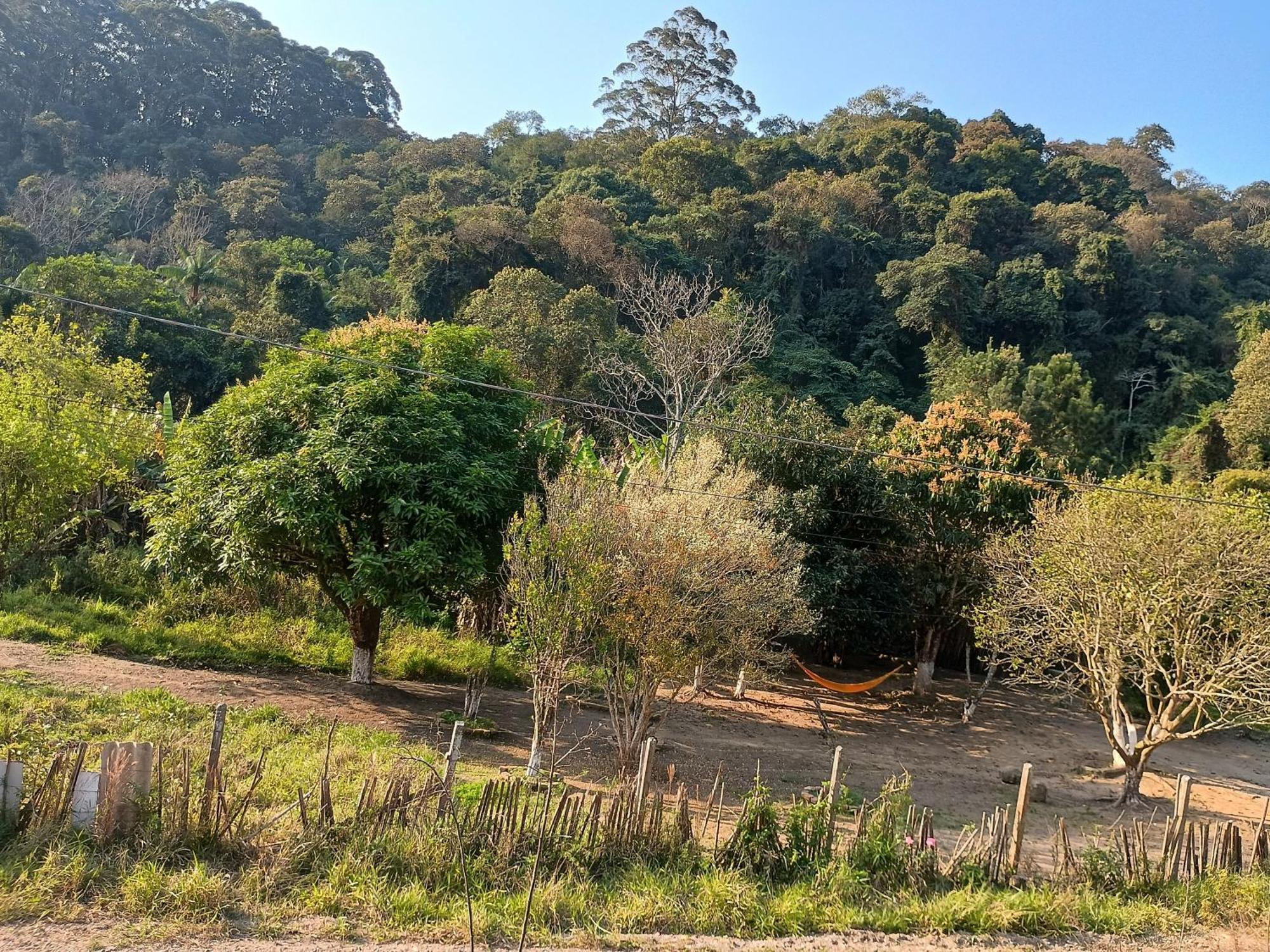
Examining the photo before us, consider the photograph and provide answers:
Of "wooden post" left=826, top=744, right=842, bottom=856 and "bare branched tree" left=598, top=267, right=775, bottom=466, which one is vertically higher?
"bare branched tree" left=598, top=267, right=775, bottom=466

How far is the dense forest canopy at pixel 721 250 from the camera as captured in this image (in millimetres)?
23625

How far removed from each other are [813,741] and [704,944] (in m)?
7.81

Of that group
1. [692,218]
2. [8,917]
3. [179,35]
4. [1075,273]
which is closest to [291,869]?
[8,917]

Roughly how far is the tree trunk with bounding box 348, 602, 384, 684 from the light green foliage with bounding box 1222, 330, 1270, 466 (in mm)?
25149

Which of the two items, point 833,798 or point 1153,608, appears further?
point 1153,608

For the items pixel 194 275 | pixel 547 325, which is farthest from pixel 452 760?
pixel 194 275

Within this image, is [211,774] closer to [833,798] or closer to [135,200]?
[833,798]

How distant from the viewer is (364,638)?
12.1 metres

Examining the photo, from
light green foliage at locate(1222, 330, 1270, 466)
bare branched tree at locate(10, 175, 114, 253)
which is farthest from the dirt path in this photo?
bare branched tree at locate(10, 175, 114, 253)

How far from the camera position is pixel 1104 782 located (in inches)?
474

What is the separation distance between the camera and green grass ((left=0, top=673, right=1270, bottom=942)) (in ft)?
16.9

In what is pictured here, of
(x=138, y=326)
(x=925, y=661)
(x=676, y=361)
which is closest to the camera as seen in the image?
(x=925, y=661)

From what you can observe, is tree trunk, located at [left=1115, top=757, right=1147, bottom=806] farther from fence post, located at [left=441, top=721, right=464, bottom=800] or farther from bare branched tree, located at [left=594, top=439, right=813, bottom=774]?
A: fence post, located at [left=441, top=721, right=464, bottom=800]

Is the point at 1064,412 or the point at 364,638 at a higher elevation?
the point at 1064,412
